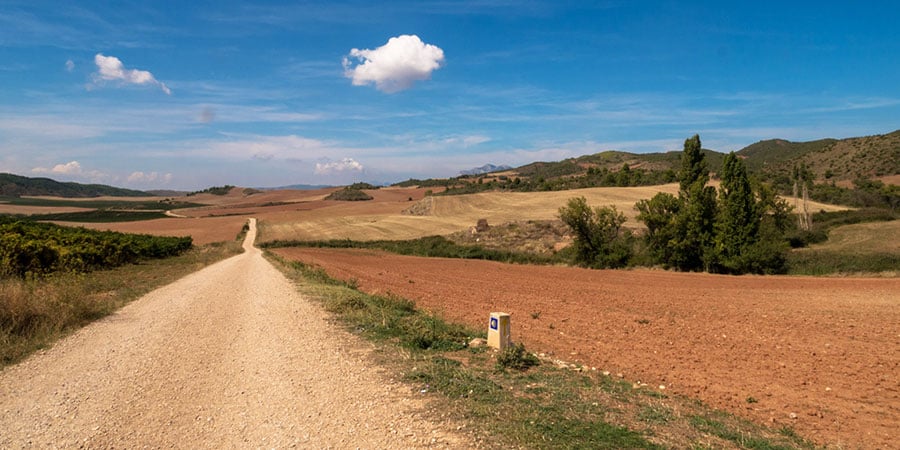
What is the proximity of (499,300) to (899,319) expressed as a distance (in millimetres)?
12033

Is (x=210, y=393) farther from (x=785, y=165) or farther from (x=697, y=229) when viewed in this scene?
(x=785, y=165)

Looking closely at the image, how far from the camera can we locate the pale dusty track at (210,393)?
5.36 metres

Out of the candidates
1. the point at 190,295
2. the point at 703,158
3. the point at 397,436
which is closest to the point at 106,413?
the point at 397,436

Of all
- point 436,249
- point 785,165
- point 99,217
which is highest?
point 785,165

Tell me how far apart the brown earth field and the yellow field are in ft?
119

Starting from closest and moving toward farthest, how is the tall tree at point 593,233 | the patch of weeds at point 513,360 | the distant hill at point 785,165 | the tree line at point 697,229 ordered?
the patch of weeds at point 513,360 < the tree line at point 697,229 < the tall tree at point 593,233 < the distant hill at point 785,165

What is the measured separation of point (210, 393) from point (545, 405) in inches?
185

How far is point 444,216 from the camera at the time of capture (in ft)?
261

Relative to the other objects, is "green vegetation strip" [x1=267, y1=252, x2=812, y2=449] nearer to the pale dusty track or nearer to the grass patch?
the pale dusty track

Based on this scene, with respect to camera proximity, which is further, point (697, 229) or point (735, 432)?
point (697, 229)

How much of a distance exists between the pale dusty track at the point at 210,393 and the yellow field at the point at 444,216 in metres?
50.9

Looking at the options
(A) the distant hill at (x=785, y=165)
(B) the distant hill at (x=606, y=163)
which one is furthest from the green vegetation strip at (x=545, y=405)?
(B) the distant hill at (x=606, y=163)

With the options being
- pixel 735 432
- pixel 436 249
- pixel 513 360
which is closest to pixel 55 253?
pixel 513 360

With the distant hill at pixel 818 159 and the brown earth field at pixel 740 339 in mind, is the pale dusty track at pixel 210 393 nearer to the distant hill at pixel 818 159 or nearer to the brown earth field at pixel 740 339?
the brown earth field at pixel 740 339
